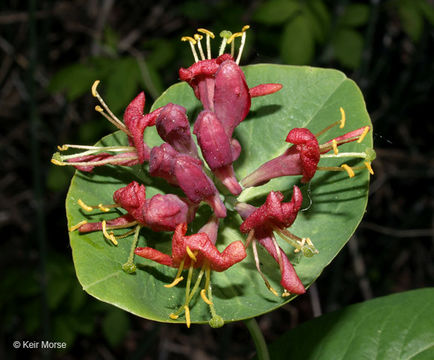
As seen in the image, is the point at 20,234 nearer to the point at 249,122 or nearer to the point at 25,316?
the point at 25,316

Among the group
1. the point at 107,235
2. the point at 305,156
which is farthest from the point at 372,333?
the point at 107,235

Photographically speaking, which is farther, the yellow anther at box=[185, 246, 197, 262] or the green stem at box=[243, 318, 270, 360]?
the green stem at box=[243, 318, 270, 360]

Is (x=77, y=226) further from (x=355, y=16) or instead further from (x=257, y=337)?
(x=355, y=16)

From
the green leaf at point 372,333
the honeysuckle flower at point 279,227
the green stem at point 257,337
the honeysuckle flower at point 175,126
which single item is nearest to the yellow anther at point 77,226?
the honeysuckle flower at point 175,126

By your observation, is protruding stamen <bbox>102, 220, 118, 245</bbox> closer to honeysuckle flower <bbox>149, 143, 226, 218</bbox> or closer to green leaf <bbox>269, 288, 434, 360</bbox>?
honeysuckle flower <bbox>149, 143, 226, 218</bbox>

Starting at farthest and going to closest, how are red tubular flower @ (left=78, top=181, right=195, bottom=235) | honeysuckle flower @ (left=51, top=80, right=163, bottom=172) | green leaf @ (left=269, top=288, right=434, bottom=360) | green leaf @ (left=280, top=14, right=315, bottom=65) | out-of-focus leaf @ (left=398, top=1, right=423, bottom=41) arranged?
out-of-focus leaf @ (left=398, top=1, right=423, bottom=41), green leaf @ (left=280, top=14, right=315, bottom=65), green leaf @ (left=269, top=288, right=434, bottom=360), honeysuckle flower @ (left=51, top=80, right=163, bottom=172), red tubular flower @ (left=78, top=181, right=195, bottom=235)

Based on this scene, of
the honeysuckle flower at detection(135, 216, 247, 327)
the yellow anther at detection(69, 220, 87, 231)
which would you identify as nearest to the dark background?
the yellow anther at detection(69, 220, 87, 231)

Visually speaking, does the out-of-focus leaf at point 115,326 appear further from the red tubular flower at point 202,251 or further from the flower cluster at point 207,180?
the red tubular flower at point 202,251
